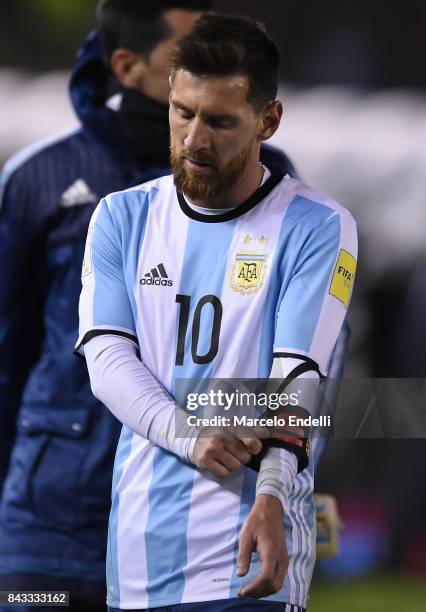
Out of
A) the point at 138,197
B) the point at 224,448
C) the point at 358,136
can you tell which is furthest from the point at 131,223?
the point at 358,136

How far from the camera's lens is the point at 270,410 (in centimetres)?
207

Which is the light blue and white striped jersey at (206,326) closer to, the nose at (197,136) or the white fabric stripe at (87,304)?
the white fabric stripe at (87,304)

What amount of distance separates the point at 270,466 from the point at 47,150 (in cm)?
125

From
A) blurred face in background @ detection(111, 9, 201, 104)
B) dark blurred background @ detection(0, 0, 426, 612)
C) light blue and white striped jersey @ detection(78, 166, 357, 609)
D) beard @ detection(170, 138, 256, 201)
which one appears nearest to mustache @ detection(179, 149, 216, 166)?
beard @ detection(170, 138, 256, 201)

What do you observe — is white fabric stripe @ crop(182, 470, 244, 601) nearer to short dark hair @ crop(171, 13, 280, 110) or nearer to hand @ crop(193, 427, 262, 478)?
hand @ crop(193, 427, 262, 478)

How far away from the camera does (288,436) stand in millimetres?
2033

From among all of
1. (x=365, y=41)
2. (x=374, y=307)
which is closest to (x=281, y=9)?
(x=365, y=41)

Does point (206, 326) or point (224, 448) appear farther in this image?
point (206, 326)

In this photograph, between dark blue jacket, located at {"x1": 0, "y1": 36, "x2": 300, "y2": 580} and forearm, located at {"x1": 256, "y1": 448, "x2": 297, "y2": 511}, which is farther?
dark blue jacket, located at {"x1": 0, "y1": 36, "x2": 300, "y2": 580}

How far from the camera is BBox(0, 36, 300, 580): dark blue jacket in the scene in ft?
9.34

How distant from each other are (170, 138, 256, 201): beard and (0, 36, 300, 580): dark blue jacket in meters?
0.63

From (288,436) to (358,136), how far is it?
5.28 ft

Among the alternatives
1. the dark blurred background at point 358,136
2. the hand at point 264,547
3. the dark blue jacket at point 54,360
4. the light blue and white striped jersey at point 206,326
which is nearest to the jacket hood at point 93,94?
the dark blue jacket at point 54,360

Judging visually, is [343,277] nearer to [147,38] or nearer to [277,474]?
[277,474]
